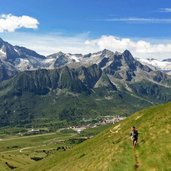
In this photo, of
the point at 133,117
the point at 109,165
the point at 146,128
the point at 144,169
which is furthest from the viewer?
the point at 133,117

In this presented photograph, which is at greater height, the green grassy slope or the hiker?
the hiker

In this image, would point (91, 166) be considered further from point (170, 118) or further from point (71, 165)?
point (170, 118)

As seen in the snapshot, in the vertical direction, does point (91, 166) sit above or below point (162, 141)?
below

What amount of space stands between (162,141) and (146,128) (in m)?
12.7

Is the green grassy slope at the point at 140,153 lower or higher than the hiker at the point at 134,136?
lower

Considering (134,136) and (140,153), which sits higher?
(134,136)

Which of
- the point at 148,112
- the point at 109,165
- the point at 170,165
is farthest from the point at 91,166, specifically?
the point at 148,112

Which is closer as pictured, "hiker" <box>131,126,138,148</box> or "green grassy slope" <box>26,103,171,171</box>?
"green grassy slope" <box>26,103,171,171</box>

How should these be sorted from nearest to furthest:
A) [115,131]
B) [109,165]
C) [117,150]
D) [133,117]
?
[109,165] → [117,150] → [115,131] → [133,117]

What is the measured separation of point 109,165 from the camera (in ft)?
304

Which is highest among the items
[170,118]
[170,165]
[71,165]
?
[170,118]

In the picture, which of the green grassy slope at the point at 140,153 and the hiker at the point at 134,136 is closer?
the green grassy slope at the point at 140,153

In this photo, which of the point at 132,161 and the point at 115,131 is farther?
the point at 115,131

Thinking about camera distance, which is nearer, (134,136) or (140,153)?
(134,136)
